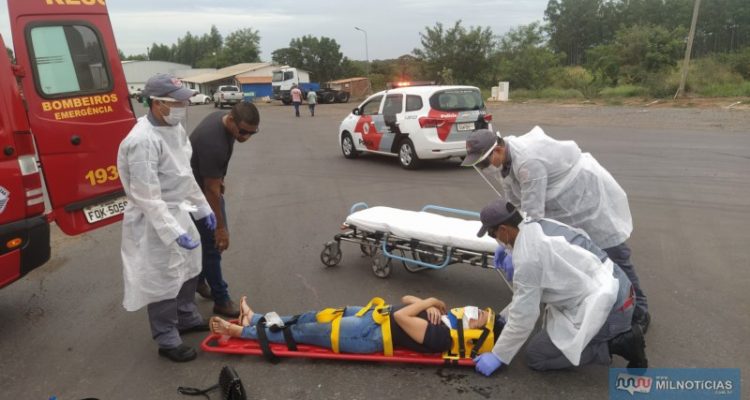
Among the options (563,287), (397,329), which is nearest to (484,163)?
(563,287)

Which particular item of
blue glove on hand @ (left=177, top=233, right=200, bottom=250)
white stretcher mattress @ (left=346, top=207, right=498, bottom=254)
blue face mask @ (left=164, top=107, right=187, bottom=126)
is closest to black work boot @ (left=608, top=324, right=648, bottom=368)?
white stretcher mattress @ (left=346, top=207, right=498, bottom=254)

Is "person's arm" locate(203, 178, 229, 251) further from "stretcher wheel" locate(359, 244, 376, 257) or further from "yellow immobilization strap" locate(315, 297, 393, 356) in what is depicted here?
"stretcher wheel" locate(359, 244, 376, 257)

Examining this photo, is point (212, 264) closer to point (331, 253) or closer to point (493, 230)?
point (331, 253)

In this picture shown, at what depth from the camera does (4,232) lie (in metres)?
3.91

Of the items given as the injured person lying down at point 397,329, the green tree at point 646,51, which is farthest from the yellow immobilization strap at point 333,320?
the green tree at point 646,51

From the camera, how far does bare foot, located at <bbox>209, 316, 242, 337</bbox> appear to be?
12.8 ft

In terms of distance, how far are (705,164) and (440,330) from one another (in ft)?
30.0

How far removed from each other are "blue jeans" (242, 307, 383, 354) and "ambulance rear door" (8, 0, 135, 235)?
2282mm

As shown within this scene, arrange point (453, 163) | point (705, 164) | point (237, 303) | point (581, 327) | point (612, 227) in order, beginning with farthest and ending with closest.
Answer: point (453, 163), point (705, 164), point (237, 303), point (612, 227), point (581, 327)

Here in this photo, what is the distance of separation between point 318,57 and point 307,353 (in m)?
78.1

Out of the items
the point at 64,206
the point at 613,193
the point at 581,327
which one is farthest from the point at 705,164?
the point at 64,206

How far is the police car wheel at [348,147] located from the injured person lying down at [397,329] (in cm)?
938

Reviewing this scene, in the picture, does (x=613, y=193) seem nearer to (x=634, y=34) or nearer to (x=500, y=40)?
(x=634, y=34)

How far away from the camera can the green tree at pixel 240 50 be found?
343ft
